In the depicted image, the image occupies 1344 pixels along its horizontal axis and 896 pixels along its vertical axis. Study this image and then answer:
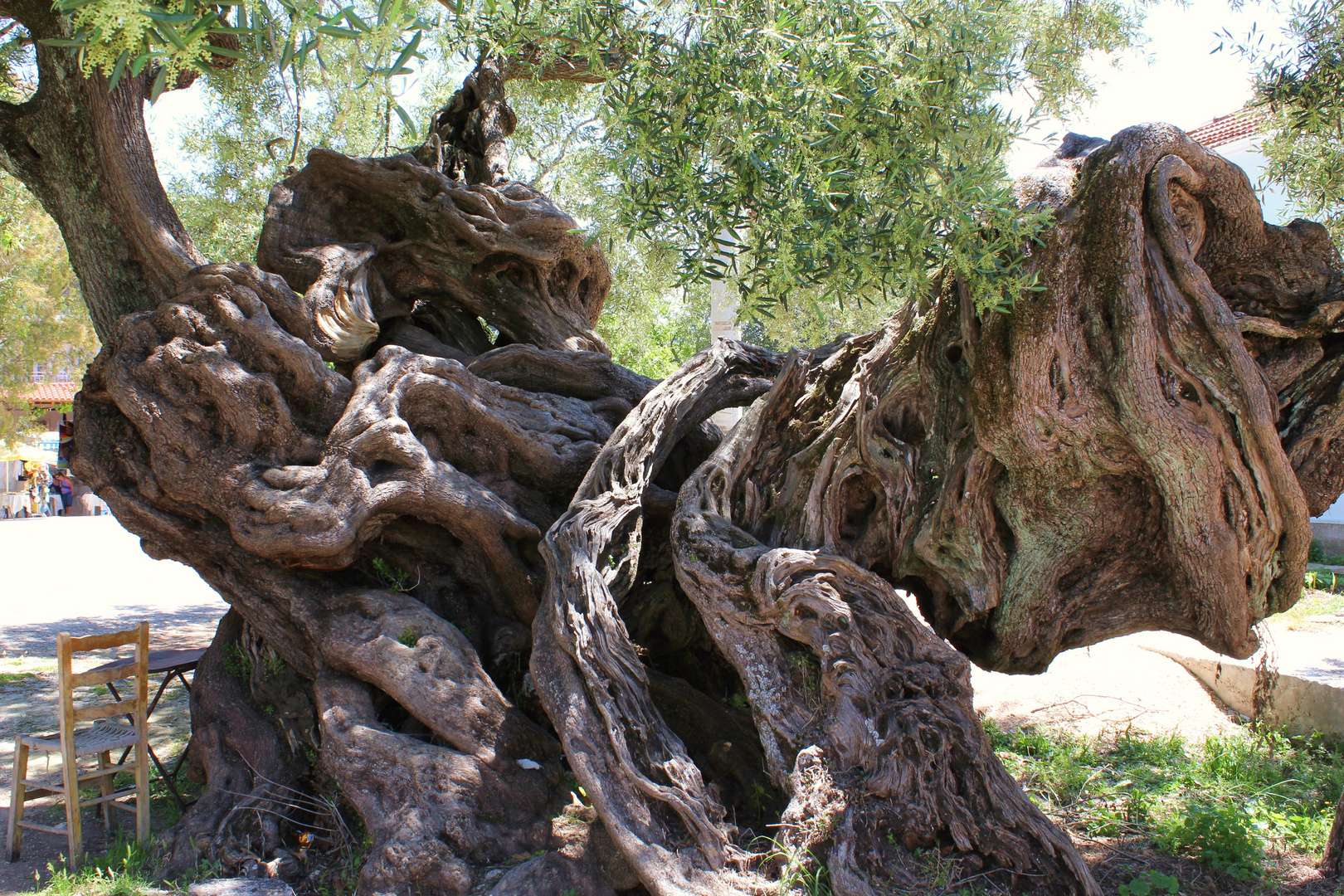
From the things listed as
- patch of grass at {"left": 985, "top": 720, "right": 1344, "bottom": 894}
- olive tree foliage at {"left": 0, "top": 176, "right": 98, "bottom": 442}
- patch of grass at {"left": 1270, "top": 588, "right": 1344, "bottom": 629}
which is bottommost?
patch of grass at {"left": 985, "top": 720, "right": 1344, "bottom": 894}

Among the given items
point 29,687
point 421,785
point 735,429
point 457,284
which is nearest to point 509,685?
point 421,785

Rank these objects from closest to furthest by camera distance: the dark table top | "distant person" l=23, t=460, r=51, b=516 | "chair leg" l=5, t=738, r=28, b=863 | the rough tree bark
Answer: the rough tree bark, "chair leg" l=5, t=738, r=28, b=863, the dark table top, "distant person" l=23, t=460, r=51, b=516

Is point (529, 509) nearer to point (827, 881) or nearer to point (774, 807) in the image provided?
point (774, 807)

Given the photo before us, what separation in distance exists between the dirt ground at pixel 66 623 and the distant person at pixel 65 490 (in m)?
9.14

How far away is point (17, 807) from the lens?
16.2 ft

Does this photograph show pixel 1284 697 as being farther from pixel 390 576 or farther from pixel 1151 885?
pixel 390 576

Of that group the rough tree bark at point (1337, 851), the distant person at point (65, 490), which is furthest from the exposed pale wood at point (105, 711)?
the distant person at point (65, 490)

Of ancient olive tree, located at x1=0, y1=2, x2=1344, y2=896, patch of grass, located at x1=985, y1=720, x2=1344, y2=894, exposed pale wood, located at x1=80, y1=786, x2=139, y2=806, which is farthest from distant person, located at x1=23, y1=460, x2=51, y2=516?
patch of grass, located at x1=985, y1=720, x2=1344, y2=894

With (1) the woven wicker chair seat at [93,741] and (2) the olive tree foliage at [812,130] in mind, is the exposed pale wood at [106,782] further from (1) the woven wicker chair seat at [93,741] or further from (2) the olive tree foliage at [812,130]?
(2) the olive tree foliage at [812,130]

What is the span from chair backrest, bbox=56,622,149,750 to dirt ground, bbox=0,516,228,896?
76 centimetres

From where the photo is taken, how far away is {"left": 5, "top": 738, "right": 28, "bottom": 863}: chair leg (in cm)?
489

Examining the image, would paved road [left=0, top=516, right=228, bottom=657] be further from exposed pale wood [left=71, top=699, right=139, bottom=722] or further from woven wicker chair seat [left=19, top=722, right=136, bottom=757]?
exposed pale wood [left=71, top=699, right=139, bottom=722]

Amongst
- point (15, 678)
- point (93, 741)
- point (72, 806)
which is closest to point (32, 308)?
point (15, 678)

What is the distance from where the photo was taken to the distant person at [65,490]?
30.1 m
